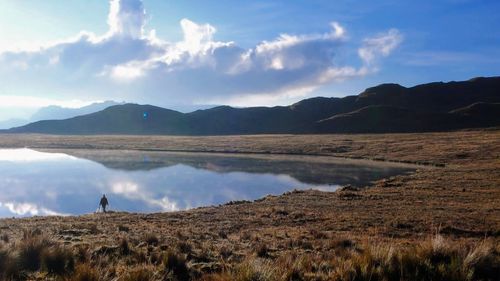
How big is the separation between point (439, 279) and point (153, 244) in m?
7.30

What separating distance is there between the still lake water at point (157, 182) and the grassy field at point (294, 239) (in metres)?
7.30

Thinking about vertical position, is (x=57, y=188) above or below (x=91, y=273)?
below

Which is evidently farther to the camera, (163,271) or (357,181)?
(357,181)

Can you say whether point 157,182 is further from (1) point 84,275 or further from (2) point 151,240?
(1) point 84,275

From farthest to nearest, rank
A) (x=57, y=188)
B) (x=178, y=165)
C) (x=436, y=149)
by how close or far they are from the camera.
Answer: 1. (x=436, y=149)
2. (x=178, y=165)
3. (x=57, y=188)

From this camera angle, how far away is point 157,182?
151 feet

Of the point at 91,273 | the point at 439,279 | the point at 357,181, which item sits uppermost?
the point at 91,273

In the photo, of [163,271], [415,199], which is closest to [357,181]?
[415,199]

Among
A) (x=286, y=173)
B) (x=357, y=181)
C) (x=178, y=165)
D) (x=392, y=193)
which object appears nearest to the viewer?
(x=392, y=193)

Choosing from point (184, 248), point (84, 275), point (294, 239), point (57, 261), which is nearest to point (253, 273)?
point (84, 275)

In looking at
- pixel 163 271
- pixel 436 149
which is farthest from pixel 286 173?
pixel 163 271

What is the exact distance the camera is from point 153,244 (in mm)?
12195

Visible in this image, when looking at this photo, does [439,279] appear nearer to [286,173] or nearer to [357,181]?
[357,181]

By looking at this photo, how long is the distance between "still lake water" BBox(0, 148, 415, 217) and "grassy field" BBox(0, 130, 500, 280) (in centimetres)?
730
